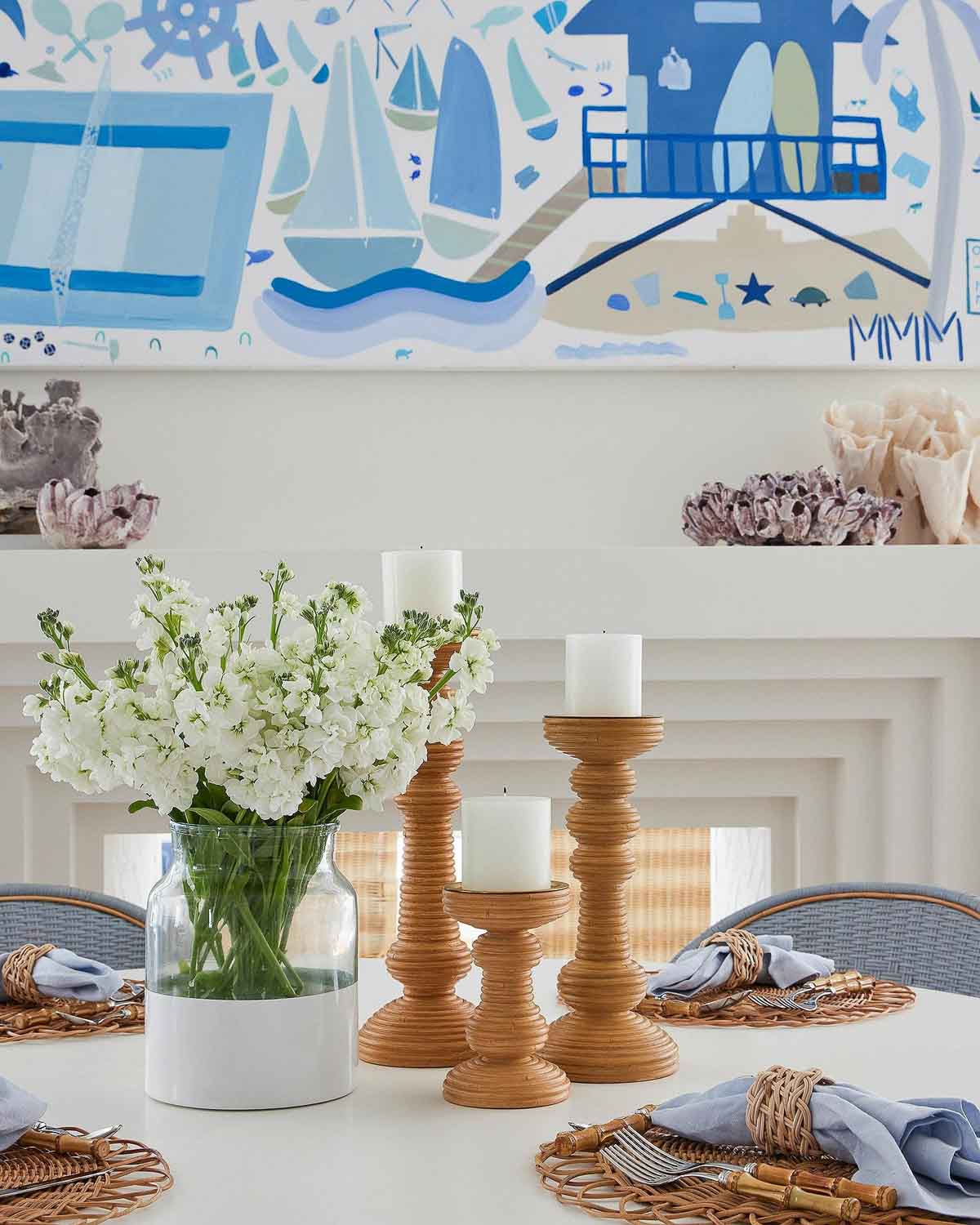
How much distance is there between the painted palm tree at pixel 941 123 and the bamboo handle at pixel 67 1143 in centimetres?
219

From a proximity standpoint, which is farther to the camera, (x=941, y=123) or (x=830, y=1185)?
(x=941, y=123)

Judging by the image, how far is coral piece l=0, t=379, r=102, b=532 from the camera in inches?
91.9

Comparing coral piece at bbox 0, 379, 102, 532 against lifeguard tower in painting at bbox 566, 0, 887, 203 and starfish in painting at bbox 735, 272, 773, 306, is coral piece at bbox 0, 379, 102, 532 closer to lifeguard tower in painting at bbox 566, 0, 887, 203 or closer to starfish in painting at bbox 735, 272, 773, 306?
lifeguard tower in painting at bbox 566, 0, 887, 203

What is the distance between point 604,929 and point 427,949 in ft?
0.45

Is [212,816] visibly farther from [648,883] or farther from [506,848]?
A: [648,883]

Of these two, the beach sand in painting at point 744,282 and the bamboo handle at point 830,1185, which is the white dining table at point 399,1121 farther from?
the beach sand in painting at point 744,282

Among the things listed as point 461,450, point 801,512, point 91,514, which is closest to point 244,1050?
point 91,514

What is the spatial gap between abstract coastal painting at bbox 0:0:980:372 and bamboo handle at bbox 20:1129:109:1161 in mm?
1820

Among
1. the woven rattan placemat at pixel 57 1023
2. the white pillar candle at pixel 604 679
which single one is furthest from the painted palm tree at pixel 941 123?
the woven rattan placemat at pixel 57 1023

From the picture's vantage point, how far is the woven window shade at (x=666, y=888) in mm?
2998

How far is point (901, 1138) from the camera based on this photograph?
800mm

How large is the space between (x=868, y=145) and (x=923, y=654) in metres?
0.94

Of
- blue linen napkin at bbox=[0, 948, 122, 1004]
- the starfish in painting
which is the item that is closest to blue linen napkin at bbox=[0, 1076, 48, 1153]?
blue linen napkin at bbox=[0, 948, 122, 1004]

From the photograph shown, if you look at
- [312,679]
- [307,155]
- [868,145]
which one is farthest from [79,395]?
[312,679]
